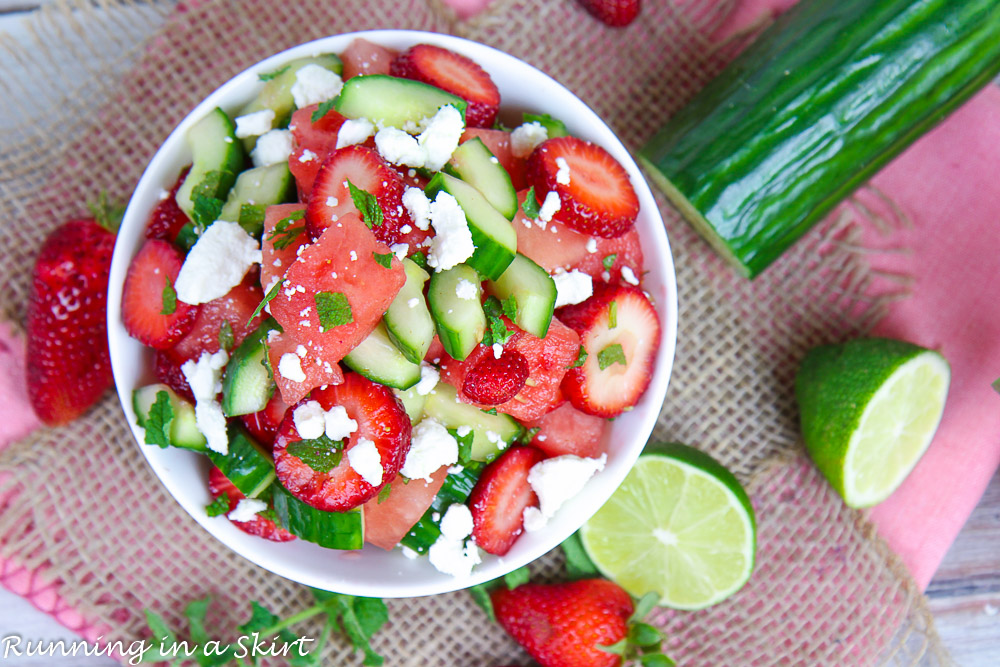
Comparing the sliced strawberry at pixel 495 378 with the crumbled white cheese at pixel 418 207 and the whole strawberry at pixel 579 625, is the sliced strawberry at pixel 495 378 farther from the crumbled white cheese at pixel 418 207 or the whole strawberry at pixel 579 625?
the whole strawberry at pixel 579 625

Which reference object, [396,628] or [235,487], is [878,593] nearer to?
[396,628]

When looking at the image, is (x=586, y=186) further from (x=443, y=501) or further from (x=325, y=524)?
(x=325, y=524)

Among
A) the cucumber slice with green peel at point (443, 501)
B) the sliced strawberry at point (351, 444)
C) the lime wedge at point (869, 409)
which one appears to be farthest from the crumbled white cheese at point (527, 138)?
the lime wedge at point (869, 409)

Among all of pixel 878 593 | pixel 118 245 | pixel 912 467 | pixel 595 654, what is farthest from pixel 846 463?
pixel 118 245

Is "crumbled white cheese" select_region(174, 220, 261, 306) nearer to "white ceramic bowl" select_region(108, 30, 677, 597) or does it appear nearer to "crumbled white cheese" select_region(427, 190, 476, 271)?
"white ceramic bowl" select_region(108, 30, 677, 597)

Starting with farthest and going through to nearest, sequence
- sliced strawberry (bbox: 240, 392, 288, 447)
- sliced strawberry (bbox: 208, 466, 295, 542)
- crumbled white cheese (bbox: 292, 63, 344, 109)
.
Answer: sliced strawberry (bbox: 208, 466, 295, 542) < crumbled white cheese (bbox: 292, 63, 344, 109) < sliced strawberry (bbox: 240, 392, 288, 447)

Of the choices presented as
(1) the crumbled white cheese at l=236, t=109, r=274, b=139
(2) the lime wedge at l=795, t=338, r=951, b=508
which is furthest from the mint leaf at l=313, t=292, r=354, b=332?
(2) the lime wedge at l=795, t=338, r=951, b=508

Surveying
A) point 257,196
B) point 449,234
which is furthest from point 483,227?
point 257,196
